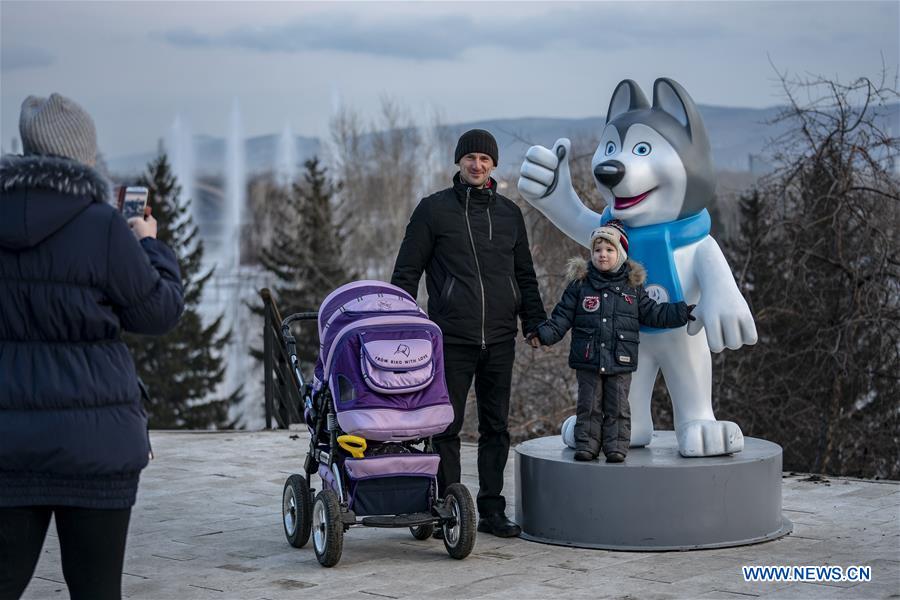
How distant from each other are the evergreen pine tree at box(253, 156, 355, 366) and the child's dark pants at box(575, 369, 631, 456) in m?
28.2

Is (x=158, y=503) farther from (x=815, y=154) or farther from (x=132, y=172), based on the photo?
(x=132, y=172)

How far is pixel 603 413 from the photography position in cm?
584

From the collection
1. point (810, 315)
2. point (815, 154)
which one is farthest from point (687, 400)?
point (810, 315)

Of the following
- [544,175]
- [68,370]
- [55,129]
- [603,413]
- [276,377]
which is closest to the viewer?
[68,370]

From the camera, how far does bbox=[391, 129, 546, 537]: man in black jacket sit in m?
5.94

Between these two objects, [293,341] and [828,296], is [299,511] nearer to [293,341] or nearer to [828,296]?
[293,341]

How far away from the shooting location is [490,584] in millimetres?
5023

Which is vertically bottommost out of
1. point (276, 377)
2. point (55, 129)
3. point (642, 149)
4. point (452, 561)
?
point (452, 561)

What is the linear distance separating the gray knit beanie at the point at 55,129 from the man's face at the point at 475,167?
9.39 feet

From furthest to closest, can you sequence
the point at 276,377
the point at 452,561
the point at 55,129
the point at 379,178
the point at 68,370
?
the point at 379,178
the point at 276,377
the point at 452,561
the point at 55,129
the point at 68,370

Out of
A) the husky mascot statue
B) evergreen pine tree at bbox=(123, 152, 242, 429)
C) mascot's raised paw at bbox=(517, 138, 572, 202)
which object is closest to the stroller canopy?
the husky mascot statue

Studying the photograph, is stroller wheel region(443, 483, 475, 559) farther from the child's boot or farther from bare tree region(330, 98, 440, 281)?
bare tree region(330, 98, 440, 281)

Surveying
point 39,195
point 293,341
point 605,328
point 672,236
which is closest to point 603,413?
point 605,328

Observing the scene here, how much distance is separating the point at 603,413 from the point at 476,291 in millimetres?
827
